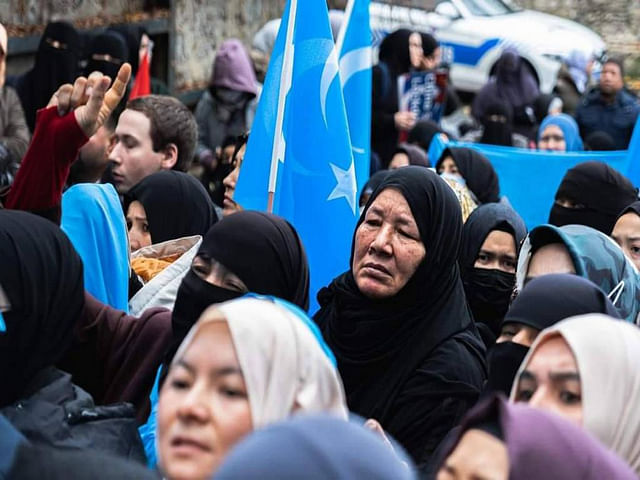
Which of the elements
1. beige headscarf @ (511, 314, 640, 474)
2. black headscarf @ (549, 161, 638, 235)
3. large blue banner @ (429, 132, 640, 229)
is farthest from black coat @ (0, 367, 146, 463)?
large blue banner @ (429, 132, 640, 229)

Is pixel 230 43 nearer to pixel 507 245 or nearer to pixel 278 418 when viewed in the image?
pixel 507 245

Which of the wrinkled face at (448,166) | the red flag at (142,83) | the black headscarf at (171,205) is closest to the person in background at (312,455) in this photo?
the black headscarf at (171,205)

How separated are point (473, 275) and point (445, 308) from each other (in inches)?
39.9

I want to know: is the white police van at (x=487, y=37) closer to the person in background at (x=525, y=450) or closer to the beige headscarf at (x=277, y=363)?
the beige headscarf at (x=277, y=363)

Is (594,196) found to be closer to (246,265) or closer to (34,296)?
(246,265)

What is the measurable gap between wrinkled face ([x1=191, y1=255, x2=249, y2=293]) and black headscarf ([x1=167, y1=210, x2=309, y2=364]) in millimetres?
11

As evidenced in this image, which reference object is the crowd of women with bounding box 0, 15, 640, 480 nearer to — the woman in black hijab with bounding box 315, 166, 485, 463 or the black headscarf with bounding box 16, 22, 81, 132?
the woman in black hijab with bounding box 315, 166, 485, 463

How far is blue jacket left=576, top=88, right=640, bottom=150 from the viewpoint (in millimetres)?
11102

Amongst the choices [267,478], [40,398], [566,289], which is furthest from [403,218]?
[267,478]

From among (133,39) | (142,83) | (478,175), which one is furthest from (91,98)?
(133,39)

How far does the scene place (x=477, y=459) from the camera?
103 inches

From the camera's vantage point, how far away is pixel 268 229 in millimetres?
4023

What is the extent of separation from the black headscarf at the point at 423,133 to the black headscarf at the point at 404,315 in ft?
17.9

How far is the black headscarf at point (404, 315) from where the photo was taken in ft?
14.4
